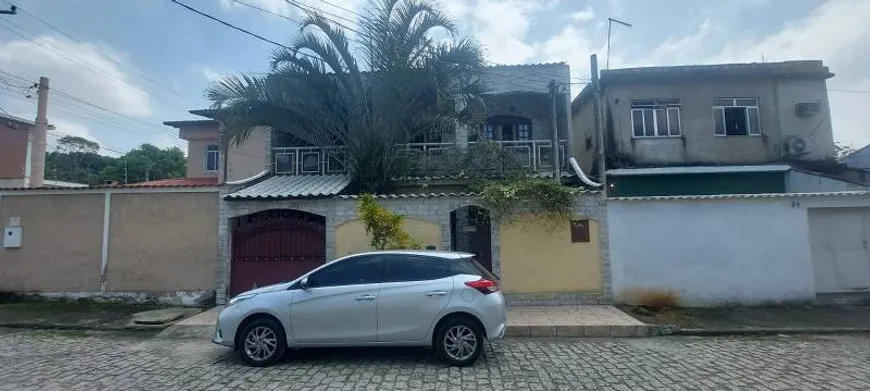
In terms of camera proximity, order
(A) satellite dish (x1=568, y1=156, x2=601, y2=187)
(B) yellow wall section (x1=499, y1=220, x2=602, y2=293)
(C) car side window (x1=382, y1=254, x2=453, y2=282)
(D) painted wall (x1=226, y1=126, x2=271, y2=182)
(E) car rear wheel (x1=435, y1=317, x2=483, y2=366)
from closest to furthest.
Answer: (E) car rear wheel (x1=435, y1=317, x2=483, y2=366) < (C) car side window (x1=382, y1=254, x2=453, y2=282) < (B) yellow wall section (x1=499, y1=220, x2=602, y2=293) < (A) satellite dish (x1=568, y1=156, x2=601, y2=187) < (D) painted wall (x1=226, y1=126, x2=271, y2=182)

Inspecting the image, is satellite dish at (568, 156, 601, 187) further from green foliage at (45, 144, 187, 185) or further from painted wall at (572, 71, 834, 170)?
green foliage at (45, 144, 187, 185)

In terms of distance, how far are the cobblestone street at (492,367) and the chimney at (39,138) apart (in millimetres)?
14758

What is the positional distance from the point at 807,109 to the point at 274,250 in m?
17.0

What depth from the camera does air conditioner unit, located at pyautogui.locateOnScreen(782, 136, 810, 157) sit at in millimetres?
14516

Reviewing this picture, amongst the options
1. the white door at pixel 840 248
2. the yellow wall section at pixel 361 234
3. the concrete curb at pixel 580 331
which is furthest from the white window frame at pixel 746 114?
the yellow wall section at pixel 361 234

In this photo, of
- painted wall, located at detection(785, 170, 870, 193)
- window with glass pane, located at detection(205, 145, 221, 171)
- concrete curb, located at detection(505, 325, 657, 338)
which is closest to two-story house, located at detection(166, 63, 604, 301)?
concrete curb, located at detection(505, 325, 657, 338)

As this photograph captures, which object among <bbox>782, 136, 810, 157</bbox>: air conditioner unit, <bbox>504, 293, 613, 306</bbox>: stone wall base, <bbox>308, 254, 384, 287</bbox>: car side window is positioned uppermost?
<bbox>782, 136, 810, 157</bbox>: air conditioner unit

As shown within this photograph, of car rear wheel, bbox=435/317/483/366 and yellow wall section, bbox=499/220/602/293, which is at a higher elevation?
yellow wall section, bbox=499/220/602/293

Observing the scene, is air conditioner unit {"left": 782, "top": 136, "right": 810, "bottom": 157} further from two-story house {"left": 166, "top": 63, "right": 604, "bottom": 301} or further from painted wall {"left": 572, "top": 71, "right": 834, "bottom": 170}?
two-story house {"left": 166, "top": 63, "right": 604, "bottom": 301}

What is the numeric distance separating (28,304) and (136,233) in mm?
2731

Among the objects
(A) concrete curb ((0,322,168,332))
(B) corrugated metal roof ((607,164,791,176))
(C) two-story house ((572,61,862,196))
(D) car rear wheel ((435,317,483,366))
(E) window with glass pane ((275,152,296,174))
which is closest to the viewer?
(D) car rear wheel ((435,317,483,366))

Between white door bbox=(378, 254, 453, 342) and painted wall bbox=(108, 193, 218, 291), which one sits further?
painted wall bbox=(108, 193, 218, 291)

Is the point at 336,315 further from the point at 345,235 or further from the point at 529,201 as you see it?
the point at 529,201

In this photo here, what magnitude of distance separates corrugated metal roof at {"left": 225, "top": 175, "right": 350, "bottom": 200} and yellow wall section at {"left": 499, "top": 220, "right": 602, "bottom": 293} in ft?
13.9
